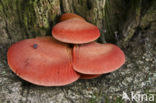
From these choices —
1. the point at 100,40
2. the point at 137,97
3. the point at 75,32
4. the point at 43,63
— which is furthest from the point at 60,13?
the point at 137,97

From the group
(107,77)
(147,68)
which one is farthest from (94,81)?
(147,68)

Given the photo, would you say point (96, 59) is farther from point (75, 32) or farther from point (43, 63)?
point (43, 63)

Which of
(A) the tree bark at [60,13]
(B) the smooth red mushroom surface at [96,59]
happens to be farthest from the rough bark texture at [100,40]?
(B) the smooth red mushroom surface at [96,59]

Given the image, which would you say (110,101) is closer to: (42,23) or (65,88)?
(65,88)

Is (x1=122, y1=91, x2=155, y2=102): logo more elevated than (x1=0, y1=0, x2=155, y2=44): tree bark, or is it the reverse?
(x1=0, y1=0, x2=155, y2=44): tree bark

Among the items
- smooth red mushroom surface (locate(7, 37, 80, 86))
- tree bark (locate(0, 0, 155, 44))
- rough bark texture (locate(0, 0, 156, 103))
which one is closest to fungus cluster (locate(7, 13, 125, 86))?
smooth red mushroom surface (locate(7, 37, 80, 86))

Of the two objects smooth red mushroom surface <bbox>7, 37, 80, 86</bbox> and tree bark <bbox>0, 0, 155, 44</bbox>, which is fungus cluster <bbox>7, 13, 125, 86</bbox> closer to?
smooth red mushroom surface <bbox>7, 37, 80, 86</bbox>

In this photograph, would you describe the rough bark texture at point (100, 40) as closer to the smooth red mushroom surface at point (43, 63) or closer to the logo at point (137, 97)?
the logo at point (137, 97)
